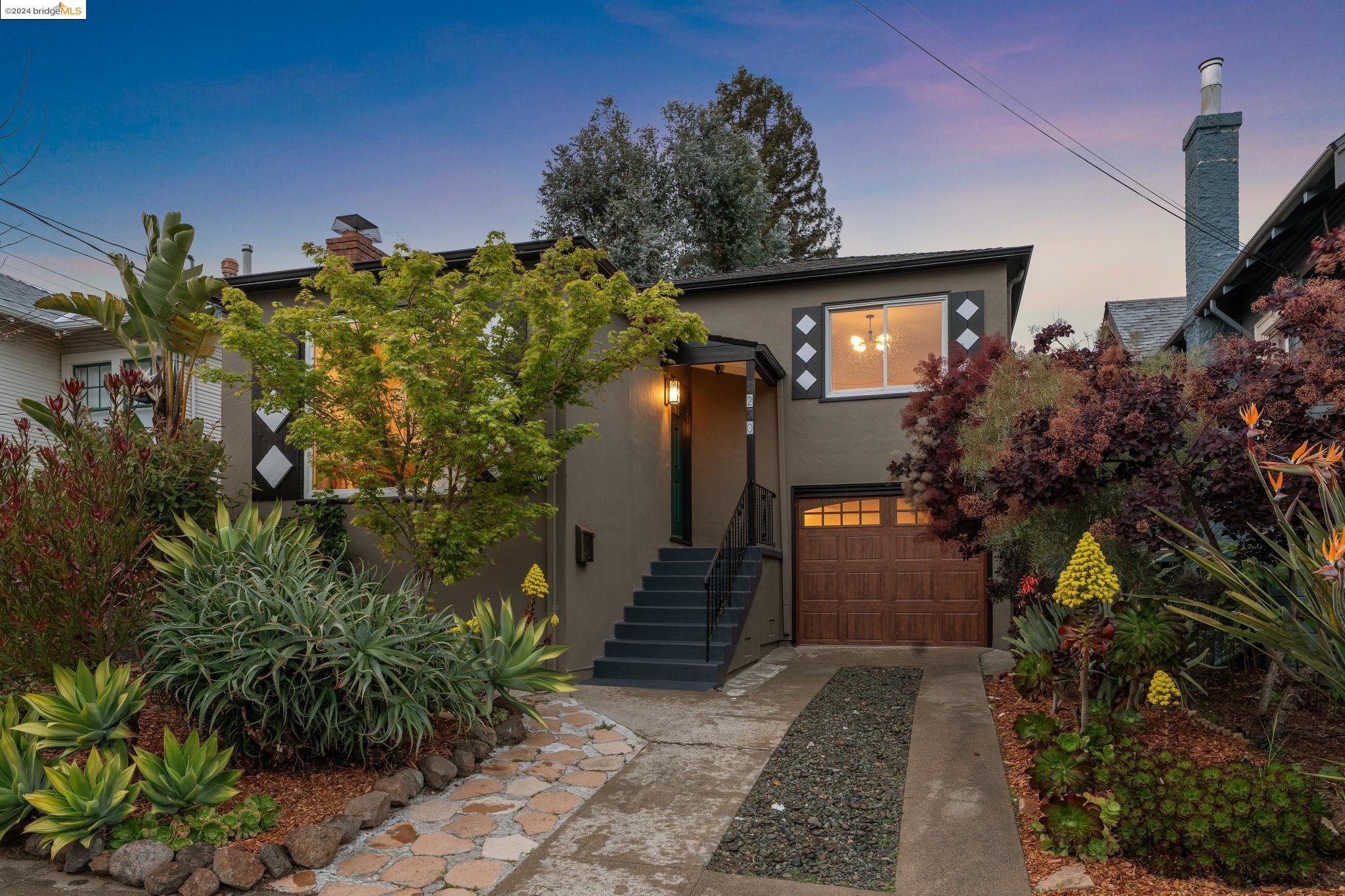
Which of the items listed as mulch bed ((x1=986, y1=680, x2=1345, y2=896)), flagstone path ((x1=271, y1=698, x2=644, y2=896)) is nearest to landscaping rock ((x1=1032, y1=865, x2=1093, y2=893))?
mulch bed ((x1=986, y1=680, x2=1345, y2=896))

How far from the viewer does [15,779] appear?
4297 mm

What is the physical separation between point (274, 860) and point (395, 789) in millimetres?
864

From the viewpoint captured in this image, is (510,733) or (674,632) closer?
(510,733)

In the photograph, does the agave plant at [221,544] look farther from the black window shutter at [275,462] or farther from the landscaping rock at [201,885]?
the black window shutter at [275,462]

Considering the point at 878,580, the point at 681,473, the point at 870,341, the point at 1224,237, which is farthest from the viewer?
the point at 681,473

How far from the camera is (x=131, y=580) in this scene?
534 centimetres

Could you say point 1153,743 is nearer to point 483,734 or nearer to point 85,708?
point 483,734

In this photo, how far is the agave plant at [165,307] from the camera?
8344mm

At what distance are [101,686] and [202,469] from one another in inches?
116

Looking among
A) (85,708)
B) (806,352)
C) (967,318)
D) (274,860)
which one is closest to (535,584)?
(274,860)

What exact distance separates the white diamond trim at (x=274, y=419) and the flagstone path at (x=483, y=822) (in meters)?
5.08

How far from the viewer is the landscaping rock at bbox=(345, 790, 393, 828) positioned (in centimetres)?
459

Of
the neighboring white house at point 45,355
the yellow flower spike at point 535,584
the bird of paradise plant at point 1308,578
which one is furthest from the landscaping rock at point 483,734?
the neighboring white house at point 45,355

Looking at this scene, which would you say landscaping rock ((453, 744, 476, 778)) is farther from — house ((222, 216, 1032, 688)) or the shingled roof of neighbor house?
the shingled roof of neighbor house
